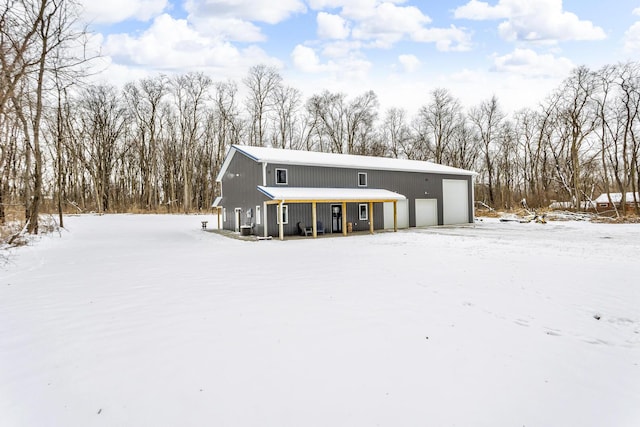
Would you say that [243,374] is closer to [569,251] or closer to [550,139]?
[569,251]

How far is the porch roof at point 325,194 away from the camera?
15.3 metres

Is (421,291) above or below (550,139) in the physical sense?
below

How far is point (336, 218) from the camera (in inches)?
722

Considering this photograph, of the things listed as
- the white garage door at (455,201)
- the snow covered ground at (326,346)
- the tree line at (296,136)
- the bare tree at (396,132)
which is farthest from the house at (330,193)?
the bare tree at (396,132)

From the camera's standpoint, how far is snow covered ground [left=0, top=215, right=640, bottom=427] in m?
2.91

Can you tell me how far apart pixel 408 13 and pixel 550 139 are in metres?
27.5

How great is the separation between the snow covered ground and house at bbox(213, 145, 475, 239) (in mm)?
8291

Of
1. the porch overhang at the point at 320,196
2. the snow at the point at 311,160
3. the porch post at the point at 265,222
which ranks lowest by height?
the porch post at the point at 265,222

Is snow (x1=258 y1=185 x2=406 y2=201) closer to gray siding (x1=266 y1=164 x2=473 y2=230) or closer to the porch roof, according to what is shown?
the porch roof

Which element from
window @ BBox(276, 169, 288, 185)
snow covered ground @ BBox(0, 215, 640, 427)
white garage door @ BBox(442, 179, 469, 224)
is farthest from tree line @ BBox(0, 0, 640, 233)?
snow covered ground @ BBox(0, 215, 640, 427)

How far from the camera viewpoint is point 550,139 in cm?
3403

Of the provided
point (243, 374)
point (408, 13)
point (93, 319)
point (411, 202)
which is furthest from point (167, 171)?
point (243, 374)

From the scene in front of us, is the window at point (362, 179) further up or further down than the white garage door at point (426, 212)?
further up

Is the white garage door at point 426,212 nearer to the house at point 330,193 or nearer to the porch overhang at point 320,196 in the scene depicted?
the house at point 330,193
